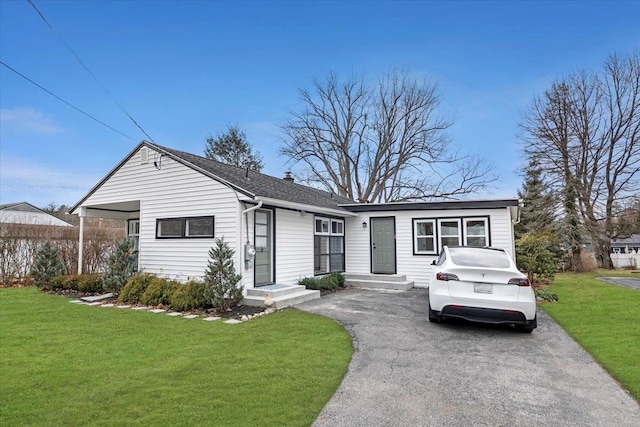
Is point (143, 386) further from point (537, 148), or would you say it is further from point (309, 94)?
point (309, 94)

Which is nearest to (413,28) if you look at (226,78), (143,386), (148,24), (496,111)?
(496,111)

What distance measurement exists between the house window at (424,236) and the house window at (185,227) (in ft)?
23.0

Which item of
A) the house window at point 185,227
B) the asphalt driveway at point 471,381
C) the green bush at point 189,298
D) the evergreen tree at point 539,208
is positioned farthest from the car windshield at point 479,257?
the evergreen tree at point 539,208

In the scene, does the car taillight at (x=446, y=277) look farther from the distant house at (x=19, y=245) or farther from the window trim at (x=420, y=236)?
the distant house at (x=19, y=245)

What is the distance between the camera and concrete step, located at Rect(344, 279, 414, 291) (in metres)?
11.8

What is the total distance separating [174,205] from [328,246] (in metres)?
5.34

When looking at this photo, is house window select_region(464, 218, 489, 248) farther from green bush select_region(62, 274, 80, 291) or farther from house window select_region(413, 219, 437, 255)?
green bush select_region(62, 274, 80, 291)

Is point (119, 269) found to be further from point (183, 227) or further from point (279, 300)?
point (279, 300)

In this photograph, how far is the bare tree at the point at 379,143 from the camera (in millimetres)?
27234

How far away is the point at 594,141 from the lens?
21.4 meters

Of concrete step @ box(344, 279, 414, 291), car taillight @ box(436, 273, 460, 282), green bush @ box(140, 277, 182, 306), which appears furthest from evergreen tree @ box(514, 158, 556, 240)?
green bush @ box(140, 277, 182, 306)

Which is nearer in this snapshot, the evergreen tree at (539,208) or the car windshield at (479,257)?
the car windshield at (479,257)

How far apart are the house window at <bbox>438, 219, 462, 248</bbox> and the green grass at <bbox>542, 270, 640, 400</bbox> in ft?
10.7

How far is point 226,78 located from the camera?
15336 millimetres
